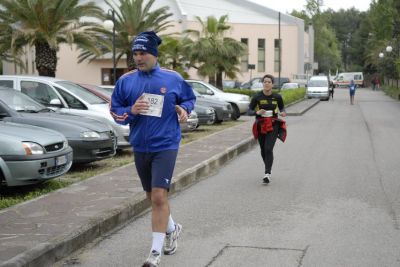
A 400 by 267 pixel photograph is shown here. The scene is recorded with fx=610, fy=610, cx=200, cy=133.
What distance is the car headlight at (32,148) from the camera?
791 centimetres

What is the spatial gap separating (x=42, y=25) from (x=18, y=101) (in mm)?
12792

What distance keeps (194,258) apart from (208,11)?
58.2 meters

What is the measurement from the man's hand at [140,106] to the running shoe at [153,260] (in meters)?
1.19

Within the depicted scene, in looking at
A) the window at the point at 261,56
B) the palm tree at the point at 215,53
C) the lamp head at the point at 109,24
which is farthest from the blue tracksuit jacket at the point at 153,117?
the window at the point at 261,56

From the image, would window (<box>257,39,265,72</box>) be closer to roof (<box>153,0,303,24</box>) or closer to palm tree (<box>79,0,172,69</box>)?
roof (<box>153,0,303,24</box>)

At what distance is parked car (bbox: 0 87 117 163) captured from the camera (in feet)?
32.9

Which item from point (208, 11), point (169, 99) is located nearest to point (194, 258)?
point (169, 99)

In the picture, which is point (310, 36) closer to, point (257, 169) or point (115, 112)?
point (257, 169)

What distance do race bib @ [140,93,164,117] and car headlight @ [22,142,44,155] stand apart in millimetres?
3254

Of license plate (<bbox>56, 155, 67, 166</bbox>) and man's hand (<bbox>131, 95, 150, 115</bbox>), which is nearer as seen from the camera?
man's hand (<bbox>131, 95, 150, 115</bbox>)

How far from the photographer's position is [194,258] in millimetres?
5598

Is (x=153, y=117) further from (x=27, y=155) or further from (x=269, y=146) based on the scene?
(x=269, y=146)

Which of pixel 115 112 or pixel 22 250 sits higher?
pixel 115 112

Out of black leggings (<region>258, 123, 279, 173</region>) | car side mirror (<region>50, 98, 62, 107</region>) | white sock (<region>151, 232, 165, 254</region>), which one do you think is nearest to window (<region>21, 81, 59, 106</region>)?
car side mirror (<region>50, 98, 62, 107</region>)
